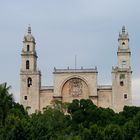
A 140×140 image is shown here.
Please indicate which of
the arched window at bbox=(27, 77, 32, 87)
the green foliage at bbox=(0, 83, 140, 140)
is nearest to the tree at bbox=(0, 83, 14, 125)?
the green foliage at bbox=(0, 83, 140, 140)

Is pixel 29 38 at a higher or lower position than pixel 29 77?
higher

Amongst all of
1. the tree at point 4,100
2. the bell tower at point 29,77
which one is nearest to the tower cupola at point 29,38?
the bell tower at point 29,77

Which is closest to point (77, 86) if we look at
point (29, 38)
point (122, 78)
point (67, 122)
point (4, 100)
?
point (122, 78)

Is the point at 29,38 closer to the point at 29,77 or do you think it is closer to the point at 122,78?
the point at 29,77

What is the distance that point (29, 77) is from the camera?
10981cm

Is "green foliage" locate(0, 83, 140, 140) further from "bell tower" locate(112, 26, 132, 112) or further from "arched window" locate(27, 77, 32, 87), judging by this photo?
"arched window" locate(27, 77, 32, 87)

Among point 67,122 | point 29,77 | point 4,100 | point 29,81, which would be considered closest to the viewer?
point 4,100

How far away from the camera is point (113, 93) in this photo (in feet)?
352

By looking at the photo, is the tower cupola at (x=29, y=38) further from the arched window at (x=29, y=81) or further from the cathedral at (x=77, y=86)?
the arched window at (x=29, y=81)

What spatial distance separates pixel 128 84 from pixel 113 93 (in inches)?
95.8

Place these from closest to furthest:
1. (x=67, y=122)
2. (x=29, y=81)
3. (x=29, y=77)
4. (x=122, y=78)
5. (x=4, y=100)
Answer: (x=4, y=100) → (x=67, y=122) → (x=122, y=78) → (x=29, y=77) → (x=29, y=81)

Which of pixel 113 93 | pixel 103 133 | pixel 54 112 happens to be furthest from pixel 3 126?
pixel 113 93

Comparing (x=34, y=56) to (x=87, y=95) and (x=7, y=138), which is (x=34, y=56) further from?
(x=7, y=138)

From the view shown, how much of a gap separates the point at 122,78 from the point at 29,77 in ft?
42.8
